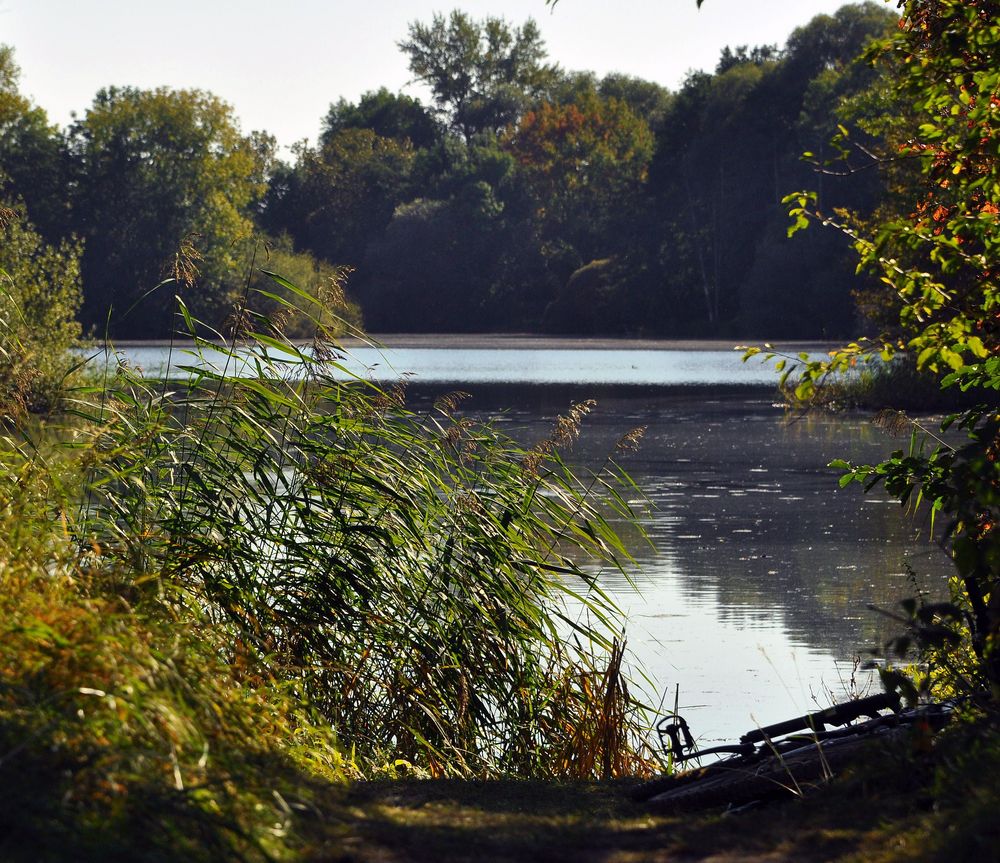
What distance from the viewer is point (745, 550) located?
43.1 feet

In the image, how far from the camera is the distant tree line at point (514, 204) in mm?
63594

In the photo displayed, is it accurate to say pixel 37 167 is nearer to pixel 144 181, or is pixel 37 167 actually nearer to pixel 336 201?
pixel 144 181

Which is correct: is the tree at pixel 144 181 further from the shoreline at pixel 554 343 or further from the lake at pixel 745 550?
the lake at pixel 745 550

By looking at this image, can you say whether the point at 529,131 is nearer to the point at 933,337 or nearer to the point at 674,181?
the point at 674,181

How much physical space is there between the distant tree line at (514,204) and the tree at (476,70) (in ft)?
25.4

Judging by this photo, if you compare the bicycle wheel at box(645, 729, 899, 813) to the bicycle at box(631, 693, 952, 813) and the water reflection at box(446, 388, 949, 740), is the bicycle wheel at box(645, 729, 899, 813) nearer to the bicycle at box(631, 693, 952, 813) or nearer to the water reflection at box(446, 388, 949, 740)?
the bicycle at box(631, 693, 952, 813)

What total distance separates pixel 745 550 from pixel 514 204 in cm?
7066

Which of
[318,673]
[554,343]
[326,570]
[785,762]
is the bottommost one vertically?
[318,673]

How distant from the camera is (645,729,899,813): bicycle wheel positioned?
410 cm

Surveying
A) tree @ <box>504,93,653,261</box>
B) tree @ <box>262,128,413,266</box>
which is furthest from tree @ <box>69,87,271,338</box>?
tree @ <box>504,93,653,261</box>

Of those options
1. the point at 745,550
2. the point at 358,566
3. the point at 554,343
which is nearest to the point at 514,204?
the point at 554,343

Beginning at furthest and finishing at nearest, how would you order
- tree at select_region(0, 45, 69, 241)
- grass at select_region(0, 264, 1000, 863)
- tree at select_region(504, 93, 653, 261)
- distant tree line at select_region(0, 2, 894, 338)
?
tree at select_region(504, 93, 653, 261)
tree at select_region(0, 45, 69, 241)
distant tree line at select_region(0, 2, 894, 338)
grass at select_region(0, 264, 1000, 863)

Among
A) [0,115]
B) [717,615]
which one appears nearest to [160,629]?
[717,615]

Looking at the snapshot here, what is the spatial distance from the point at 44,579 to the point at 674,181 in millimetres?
69183
